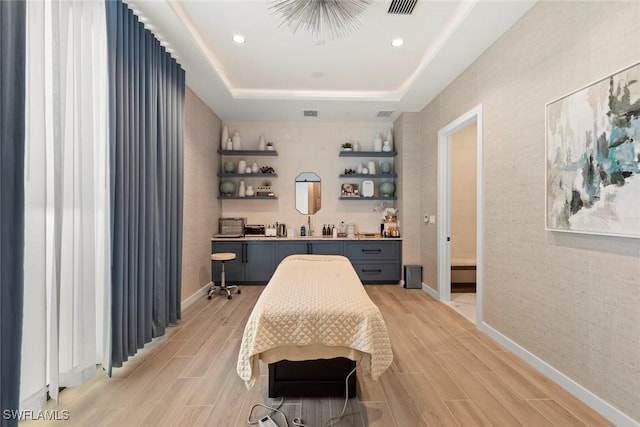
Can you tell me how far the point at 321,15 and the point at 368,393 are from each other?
3041 millimetres

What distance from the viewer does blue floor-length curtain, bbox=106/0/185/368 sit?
2102 millimetres

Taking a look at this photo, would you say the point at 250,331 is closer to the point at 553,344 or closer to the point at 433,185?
the point at 553,344

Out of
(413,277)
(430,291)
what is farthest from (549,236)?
(413,277)

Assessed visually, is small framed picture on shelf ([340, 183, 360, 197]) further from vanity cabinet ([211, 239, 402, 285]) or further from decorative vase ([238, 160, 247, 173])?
decorative vase ([238, 160, 247, 173])

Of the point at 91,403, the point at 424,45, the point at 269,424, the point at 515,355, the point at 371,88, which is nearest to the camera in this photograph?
the point at 269,424

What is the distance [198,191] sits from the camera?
4039 mm

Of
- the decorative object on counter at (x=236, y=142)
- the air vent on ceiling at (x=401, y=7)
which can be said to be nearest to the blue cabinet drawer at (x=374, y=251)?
the decorative object on counter at (x=236, y=142)

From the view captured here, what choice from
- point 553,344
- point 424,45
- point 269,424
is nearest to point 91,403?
point 269,424

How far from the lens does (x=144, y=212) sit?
241cm

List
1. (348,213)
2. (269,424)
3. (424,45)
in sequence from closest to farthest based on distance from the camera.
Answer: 1. (269,424)
2. (424,45)
3. (348,213)

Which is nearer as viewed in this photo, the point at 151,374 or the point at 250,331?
the point at 250,331

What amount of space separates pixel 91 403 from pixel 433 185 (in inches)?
166

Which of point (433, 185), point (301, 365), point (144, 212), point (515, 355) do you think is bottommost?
point (515, 355)

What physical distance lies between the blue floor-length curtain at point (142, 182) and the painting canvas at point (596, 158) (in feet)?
10.5
